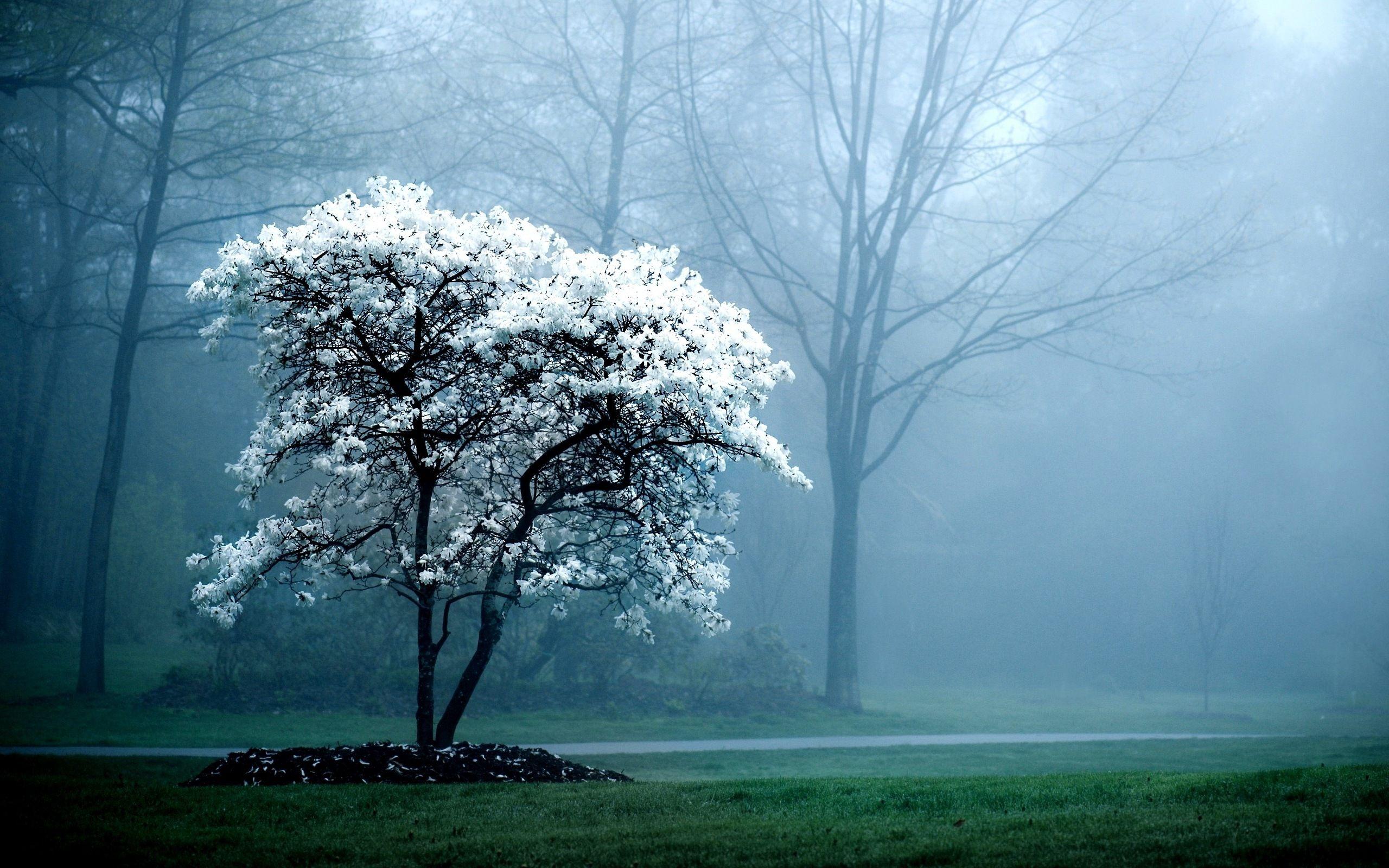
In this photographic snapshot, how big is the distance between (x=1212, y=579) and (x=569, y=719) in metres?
16.0

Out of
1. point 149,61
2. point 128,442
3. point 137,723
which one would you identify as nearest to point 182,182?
point 128,442

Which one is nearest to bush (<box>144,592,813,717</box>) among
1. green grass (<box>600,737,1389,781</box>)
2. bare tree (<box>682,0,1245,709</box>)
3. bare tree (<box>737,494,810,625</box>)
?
bare tree (<box>682,0,1245,709</box>)

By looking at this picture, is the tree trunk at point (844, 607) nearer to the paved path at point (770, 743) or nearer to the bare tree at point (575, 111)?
the paved path at point (770, 743)

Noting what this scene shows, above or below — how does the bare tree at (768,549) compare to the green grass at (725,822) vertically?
above

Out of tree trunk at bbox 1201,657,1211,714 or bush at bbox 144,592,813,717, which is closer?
bush at bbox 144,592,813,717

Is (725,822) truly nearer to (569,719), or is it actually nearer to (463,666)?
(569,719)

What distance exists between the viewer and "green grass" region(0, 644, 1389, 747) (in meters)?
13.8

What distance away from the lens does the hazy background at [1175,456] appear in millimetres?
34969

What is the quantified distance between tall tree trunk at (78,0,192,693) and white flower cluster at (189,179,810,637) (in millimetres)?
7425

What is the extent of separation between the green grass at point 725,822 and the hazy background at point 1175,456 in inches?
926

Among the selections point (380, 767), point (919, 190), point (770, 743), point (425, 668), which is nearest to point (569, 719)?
point (770, 743)

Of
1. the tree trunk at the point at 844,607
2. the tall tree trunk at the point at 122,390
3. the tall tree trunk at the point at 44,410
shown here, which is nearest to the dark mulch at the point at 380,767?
the tall tree trunk at the point at 122,390

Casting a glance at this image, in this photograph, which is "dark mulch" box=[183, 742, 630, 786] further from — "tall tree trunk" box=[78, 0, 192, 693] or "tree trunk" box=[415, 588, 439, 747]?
"tall tree trunk" box=[78, 0, 192, 693]

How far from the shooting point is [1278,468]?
40000 millimetres
